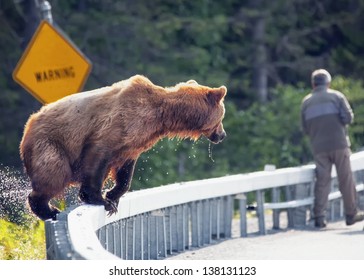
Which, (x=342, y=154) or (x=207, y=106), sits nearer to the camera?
(x=207, y=106)

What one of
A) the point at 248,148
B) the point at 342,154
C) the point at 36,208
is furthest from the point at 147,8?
the point at 36,208

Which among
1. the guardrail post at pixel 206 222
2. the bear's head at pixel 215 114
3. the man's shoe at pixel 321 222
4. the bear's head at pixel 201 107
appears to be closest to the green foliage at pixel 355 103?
the man's shoe at pixel 321 222

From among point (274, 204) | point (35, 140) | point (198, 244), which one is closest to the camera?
point (35, 140)

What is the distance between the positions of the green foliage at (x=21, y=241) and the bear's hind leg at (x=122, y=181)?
0.79 meters

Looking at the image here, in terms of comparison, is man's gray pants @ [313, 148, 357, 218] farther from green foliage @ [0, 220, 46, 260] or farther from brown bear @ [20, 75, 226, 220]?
brown bear @ [20, 75, 226, 220]

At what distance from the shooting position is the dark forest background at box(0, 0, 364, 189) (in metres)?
26.0

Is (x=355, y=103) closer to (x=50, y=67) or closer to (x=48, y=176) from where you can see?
(x=50, y=67)

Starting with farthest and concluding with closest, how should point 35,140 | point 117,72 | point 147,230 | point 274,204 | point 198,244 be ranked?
point 117,72, point 274,204, point 198,244, point 147,230, point 35,140

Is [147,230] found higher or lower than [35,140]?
lower

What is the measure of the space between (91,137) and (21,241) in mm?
1277

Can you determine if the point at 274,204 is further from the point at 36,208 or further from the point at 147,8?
the point at 147,8

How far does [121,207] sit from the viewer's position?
12445 mm

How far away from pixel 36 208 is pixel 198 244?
2420mm

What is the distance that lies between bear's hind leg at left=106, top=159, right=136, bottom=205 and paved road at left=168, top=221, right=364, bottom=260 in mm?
909
